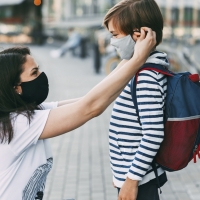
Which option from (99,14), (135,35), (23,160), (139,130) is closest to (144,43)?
(135,35)

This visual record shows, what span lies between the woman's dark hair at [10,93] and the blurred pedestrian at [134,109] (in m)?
0.43

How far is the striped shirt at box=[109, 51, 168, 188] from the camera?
2334mm

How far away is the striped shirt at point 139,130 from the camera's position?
2.33m

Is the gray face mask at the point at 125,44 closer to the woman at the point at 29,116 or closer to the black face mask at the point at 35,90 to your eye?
the woman at the point at 29,116

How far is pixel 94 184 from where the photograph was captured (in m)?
5.74

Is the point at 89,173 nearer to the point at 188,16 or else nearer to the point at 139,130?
the point at 139,130

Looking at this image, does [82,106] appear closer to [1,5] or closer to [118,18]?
[118,18]

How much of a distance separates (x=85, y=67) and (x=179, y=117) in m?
19.5

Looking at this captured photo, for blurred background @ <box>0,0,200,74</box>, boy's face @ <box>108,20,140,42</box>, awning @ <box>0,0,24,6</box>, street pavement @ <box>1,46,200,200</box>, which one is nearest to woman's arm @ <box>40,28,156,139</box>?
boy's face @ <box>108,20,140,42</box>

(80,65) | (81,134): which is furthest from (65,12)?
(81,134)

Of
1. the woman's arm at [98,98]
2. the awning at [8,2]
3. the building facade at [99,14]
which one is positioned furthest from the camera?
the awning at [8,2]

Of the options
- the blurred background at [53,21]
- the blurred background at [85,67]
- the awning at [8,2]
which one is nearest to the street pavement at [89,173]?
the blurred background at [85,67]

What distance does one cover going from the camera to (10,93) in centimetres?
229

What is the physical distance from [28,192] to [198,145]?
0.84 meters
